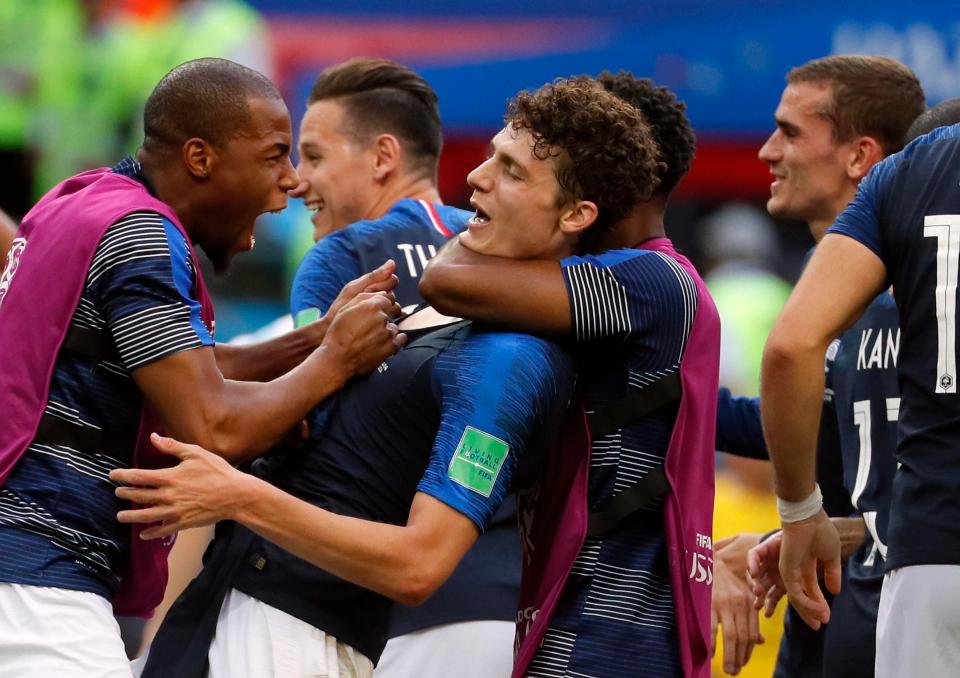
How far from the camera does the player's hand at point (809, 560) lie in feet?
11.7

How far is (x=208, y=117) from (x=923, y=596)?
195 cm

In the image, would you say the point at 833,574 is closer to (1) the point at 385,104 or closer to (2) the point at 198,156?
(2) the point at 198,156

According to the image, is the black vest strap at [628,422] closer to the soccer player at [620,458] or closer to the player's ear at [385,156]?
the soccer player at [620,458]

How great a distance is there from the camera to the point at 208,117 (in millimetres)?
3291

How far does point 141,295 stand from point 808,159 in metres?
2.60

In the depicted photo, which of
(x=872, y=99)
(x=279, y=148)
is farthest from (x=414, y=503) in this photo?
(x=872, y=99)

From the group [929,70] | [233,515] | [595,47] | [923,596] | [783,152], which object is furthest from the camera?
[595,47]

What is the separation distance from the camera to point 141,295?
2.98 metres

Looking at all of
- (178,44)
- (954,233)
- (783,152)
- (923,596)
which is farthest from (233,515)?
(178,44)

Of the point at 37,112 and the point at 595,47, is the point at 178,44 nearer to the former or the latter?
the point at 37,112

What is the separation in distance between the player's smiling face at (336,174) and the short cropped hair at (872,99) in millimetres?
1620

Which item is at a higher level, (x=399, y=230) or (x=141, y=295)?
(x=141, y=295)

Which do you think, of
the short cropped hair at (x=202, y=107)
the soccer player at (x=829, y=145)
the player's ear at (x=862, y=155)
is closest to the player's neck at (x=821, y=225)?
the soccer player at (x=829, y=145)

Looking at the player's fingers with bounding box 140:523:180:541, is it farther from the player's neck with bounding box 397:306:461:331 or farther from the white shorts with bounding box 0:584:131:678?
the player's neck with bounding box 397:306:461:331
